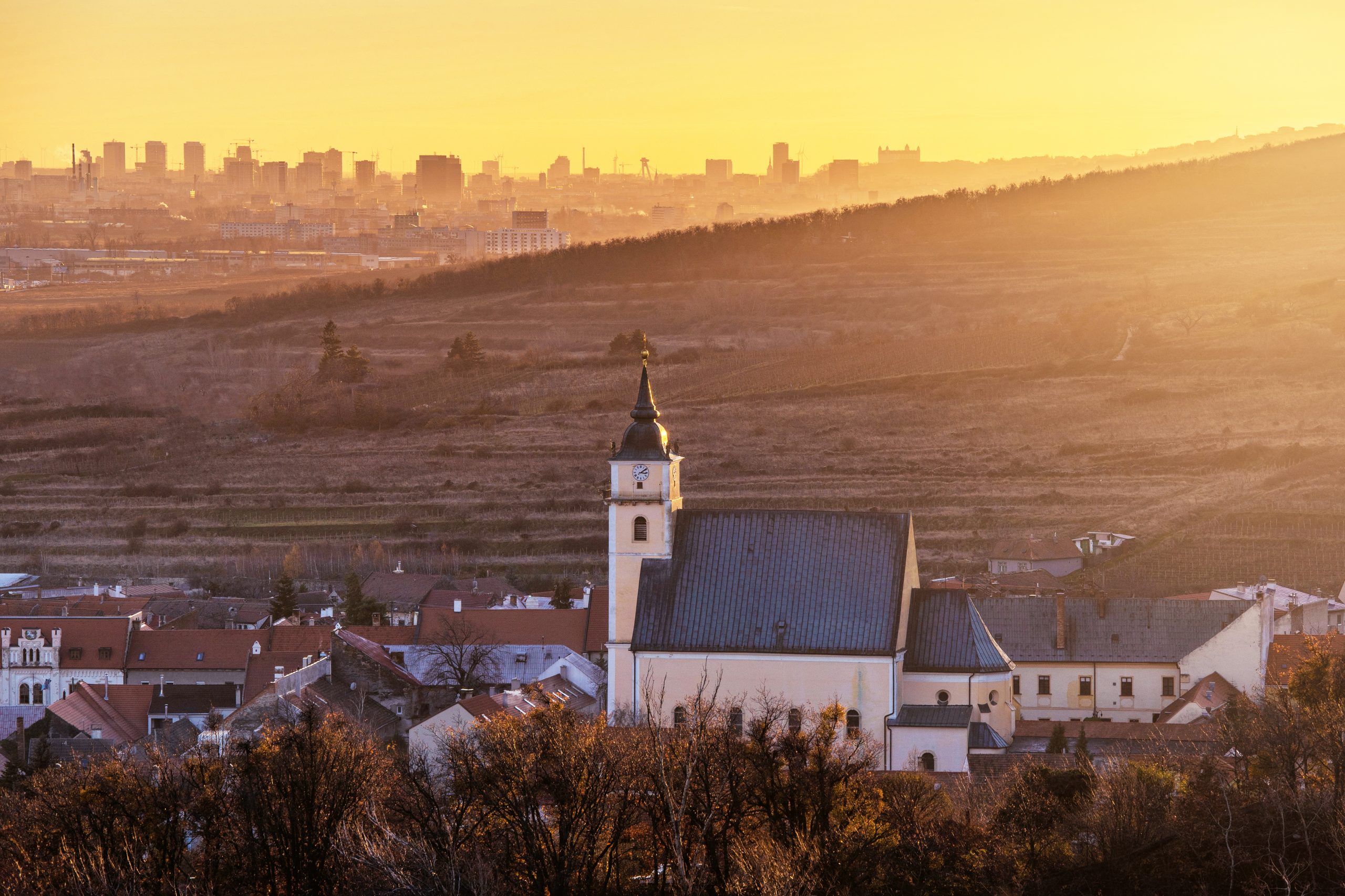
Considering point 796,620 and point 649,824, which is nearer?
point 649,824

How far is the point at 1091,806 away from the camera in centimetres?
3969

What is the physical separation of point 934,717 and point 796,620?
439 cm

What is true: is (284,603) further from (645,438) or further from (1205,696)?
(1205,696)

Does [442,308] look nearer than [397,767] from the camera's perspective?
No

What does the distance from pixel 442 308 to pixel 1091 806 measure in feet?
502

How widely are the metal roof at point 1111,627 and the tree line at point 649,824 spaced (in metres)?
18.4

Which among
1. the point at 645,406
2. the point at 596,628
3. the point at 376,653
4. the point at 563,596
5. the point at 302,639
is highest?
the point at 645,406

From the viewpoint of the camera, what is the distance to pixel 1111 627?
200ft

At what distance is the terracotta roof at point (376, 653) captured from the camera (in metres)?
58.7

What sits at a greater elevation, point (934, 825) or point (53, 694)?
point (934, 825)

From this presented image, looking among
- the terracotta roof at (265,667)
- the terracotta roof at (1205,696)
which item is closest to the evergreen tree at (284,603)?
the terracotta roof at (265,667)

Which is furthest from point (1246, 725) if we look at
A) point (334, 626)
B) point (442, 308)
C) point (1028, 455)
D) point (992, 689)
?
point (442, 308)

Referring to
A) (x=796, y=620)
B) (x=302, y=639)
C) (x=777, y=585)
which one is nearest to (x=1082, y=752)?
(x=796, y=620)

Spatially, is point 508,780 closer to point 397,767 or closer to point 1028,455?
point 397,767
